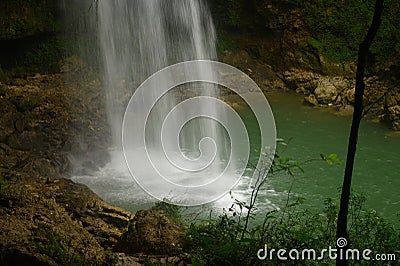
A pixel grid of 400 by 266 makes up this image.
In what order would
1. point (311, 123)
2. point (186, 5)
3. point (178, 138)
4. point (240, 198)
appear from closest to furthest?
point (240, 198) → point (178, 138) → point (311, 123) → point (186, 5)

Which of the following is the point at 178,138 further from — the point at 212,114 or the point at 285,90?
the point at 285,90

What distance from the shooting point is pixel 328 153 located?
8.29 meters

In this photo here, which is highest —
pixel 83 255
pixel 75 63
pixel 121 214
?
pixel 75 63

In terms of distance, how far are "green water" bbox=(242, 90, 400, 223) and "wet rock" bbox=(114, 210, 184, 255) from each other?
2.58 metres

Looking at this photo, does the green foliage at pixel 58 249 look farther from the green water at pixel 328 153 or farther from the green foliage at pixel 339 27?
the green foliage at pixel 339 27

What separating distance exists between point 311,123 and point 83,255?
7212 mm

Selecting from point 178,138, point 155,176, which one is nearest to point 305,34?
point 178,138

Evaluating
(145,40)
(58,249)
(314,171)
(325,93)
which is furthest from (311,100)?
(58,249)

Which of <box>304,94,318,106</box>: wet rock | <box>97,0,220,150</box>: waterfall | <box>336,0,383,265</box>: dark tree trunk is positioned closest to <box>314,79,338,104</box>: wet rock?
<box>304,94,318,106</box>: wet rock

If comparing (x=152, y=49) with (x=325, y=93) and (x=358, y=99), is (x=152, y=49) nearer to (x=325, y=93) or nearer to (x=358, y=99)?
(x=325, y=93)

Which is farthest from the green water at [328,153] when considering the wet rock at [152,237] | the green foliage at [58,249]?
the green foliage at [58,249]

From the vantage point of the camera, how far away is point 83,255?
11.2ft

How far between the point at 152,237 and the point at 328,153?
17.1 feet

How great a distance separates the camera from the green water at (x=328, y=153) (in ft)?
21.5
